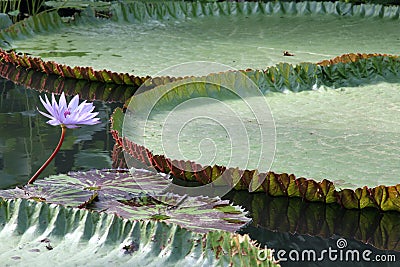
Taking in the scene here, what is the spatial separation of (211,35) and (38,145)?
5.69 feet

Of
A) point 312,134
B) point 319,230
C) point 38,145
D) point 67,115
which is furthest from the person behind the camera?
point 312,134

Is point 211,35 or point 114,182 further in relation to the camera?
point 211,35

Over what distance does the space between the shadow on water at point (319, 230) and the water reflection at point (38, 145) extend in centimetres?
37

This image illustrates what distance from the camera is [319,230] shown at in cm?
130

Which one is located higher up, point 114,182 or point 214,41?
point 114,182

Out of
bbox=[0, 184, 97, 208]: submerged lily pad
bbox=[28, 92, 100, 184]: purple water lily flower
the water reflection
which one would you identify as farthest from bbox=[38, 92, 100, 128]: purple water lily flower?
the water reflection

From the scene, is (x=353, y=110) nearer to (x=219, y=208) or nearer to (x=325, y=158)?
(x=325, y=158)

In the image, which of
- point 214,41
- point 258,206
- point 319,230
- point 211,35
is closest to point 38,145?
point 258,206

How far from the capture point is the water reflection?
5.02 feet

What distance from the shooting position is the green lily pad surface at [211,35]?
2.77 meters

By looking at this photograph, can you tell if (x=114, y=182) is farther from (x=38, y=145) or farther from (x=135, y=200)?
(x=38, y=145)

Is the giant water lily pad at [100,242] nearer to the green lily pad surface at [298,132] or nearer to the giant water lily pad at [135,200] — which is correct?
the giant water lily pad at [135,200]

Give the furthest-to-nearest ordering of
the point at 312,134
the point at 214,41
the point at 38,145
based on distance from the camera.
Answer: the point at 214,41
the point at 312,134
the point at 38,145

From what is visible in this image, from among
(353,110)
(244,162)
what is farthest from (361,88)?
(244,162)
